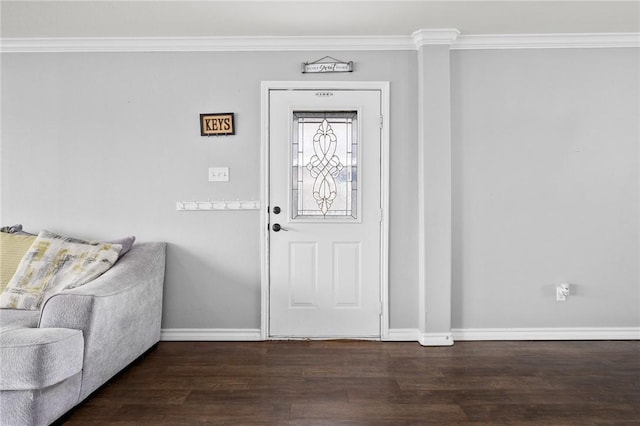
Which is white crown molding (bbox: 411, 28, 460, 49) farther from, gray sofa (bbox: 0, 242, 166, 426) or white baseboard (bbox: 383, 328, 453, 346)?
gray sofa (bbox: 0, 242, 166, 426)

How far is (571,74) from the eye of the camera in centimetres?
323

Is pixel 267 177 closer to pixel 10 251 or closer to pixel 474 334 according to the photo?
pixel 10 251

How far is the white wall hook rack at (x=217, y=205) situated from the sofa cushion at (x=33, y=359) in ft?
4.77

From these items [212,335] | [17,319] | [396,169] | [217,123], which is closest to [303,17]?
[217,123]

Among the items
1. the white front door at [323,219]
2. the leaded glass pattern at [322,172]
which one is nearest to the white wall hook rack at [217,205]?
the white front door at [323,219]

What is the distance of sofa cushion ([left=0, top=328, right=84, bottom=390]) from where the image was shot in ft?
5.74

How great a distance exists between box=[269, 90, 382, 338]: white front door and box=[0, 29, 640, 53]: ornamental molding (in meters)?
0.37

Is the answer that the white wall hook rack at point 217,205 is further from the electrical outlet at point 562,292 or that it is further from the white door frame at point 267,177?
the electrical outlet at point 562,292

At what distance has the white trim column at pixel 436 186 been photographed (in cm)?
310

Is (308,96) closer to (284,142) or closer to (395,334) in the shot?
(284,142)

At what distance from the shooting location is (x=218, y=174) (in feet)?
Result: 10.5

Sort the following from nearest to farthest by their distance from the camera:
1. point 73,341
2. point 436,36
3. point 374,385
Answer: point 73,341 → point 374,385 → point 436,36

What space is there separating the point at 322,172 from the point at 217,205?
2.87 ft

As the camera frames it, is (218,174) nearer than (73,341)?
No
